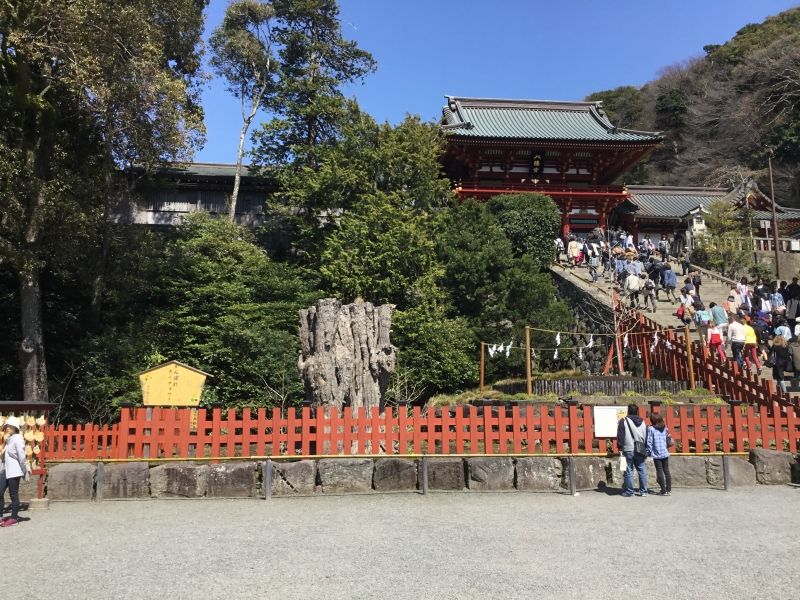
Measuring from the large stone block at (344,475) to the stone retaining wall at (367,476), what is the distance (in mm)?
14

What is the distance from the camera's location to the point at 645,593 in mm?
4320

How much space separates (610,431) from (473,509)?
2636mm

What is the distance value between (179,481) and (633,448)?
6.44 m

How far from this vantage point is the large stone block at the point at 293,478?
26.3 feet

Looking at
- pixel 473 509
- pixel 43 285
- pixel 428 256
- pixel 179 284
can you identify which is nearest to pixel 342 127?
pixel 428 256

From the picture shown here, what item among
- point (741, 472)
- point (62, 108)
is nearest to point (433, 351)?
point (741, 472)

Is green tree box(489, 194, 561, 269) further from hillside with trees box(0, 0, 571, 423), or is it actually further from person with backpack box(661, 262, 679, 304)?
person with backpack box(661, 262, 679, 304)

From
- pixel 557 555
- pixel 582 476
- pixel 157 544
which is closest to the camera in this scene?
pixel 557 555

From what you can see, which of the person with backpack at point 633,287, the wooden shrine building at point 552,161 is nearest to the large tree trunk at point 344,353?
the person with backpack at point 633,287

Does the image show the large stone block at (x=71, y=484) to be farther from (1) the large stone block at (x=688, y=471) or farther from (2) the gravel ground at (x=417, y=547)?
(1) the large stone block at (x=688, y=471)

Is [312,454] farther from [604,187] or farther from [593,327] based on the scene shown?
[604,187]

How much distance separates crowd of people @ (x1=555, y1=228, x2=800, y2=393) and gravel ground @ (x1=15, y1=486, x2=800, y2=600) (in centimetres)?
589

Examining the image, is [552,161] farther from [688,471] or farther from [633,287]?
[688,471]

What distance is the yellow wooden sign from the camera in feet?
32.8
